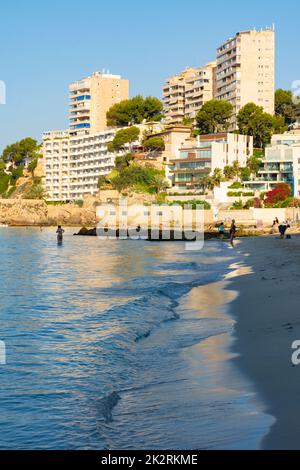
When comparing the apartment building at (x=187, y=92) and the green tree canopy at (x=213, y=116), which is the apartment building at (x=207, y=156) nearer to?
the green tree canopy at (x=213, y=116)

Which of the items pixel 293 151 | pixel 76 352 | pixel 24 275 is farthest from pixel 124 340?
pixel 293 151

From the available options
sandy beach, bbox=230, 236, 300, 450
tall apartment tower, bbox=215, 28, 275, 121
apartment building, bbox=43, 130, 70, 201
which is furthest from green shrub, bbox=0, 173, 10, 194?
sandy beach, bbox=230, 236, 300, 450

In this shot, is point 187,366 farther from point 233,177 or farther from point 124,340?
point 233,177

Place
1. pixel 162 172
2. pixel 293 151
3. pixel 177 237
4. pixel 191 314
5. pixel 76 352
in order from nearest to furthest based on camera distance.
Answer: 1. pixel 76 352
2. pixel 191 314
3. pixel 177 237
4. pixel 293 151
5. pixel 162 172

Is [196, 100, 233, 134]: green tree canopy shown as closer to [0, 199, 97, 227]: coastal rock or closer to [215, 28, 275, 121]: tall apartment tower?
[215, 28, 275, 121]: tall apartment tower

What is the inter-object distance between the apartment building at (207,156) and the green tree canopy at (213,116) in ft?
27.2

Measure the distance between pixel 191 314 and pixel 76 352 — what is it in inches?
208

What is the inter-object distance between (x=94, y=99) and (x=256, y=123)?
54807mm

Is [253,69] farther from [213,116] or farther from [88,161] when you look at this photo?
[88,161]

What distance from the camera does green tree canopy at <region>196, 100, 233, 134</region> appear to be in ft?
390

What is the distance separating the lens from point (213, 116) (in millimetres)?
119188

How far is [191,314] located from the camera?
17484 millimetres

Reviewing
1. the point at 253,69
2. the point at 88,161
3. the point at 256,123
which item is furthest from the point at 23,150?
the point at 256,123

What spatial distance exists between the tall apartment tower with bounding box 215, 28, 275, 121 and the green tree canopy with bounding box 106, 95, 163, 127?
15.3 m
